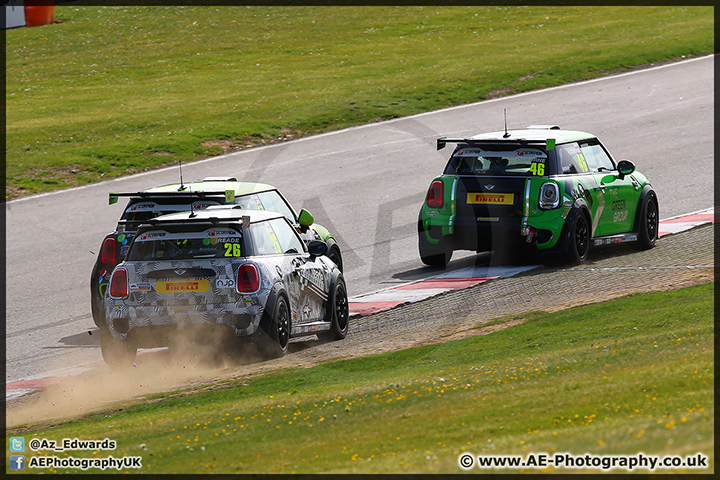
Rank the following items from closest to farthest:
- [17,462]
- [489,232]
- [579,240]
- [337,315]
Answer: [17,462]
[337,315]
[489,232]
[579,240]

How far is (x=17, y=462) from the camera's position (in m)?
6.69

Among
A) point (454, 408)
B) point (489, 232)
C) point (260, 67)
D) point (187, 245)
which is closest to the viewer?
point (454, 408)

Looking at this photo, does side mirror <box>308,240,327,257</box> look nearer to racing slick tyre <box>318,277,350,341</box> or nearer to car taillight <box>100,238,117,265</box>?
racing slick tyre <box>318,277,350,341</box>

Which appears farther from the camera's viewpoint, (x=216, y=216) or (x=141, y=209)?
(x=141, y=209)

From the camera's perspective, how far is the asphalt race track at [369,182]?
13.9 metres

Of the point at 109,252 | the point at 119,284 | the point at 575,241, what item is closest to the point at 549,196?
the point at 575,241

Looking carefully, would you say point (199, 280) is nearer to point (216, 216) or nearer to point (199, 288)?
point (199, 288)

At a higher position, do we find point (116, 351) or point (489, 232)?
point (489, 232)

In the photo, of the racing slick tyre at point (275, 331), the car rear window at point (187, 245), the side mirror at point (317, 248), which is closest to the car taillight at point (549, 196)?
the side mirror at point (317, 248)

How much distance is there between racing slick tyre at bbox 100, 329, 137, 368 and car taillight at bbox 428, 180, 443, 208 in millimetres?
5521

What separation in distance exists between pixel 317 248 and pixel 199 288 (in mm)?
1804

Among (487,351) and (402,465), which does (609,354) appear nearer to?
(487,351)

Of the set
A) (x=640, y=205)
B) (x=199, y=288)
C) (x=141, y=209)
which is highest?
(x=141, y=209)

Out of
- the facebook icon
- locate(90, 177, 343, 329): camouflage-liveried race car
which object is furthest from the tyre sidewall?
the facebook icon
